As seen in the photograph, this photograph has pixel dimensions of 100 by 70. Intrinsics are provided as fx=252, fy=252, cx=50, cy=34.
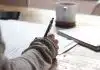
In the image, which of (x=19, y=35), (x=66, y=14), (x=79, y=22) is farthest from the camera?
(x=79, y=22)

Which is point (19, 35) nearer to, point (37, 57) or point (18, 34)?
point (18, 34)

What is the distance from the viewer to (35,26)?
4.45ft

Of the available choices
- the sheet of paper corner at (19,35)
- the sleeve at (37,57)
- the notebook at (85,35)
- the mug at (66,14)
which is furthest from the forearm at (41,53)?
the mug at (66,14)

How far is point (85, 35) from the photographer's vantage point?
1183mm

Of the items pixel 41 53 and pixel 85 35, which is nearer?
pixel 41 53

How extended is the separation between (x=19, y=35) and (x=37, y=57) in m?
0.39

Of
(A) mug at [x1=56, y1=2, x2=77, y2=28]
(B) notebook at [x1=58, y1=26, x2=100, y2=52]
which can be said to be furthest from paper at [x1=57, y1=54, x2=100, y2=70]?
(A) mug at [x1=56, y1=2, x2=77, y2=28]

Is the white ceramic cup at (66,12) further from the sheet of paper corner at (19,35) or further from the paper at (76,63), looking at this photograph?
the paper at (76,63)

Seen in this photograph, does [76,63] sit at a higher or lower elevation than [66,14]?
lower

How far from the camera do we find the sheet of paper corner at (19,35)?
0.96 m

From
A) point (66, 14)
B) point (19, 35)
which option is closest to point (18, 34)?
point (19, 35)

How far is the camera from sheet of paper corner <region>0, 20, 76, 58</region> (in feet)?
3.16

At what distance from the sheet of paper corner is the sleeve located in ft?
0.34

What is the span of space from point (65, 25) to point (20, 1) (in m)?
1.09
